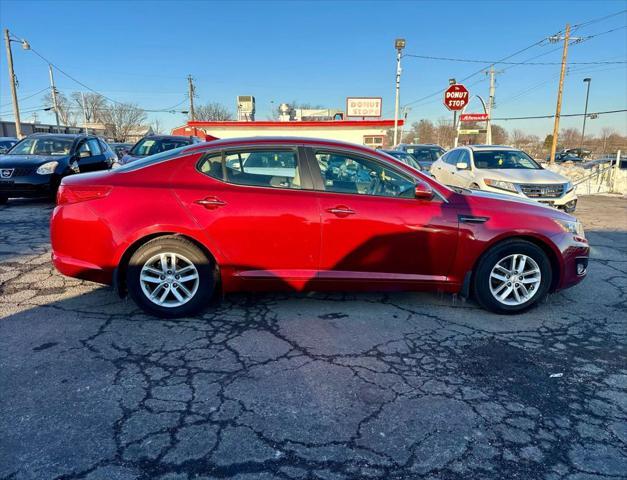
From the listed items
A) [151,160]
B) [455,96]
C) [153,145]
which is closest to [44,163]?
[153,145]

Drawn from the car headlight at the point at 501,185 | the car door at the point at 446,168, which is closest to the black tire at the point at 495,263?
the car headlight at the point at 501,185

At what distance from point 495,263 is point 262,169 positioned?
2.37m


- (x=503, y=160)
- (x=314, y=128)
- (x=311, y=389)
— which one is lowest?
(x=311, y=389)

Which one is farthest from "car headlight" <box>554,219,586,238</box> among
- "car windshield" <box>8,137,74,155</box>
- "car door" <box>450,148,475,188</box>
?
"car windshield" <box>8,137,74,155</box>

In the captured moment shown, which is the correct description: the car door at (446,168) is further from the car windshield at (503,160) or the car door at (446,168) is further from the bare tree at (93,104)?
the bare tree at (93,104)

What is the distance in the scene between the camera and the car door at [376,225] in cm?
371

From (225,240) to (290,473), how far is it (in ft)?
6.91

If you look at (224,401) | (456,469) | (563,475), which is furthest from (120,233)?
(563,475)

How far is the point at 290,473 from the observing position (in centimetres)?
204

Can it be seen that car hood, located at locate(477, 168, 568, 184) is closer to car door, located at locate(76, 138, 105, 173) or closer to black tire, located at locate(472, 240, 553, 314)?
black tire, located at locate(472, 240, 553, 314)

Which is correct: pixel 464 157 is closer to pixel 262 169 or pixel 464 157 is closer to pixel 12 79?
pixel 262 169

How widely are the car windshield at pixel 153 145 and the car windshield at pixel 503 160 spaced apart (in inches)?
310

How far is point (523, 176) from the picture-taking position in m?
9.07

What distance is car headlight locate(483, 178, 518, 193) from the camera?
8.77 meters
